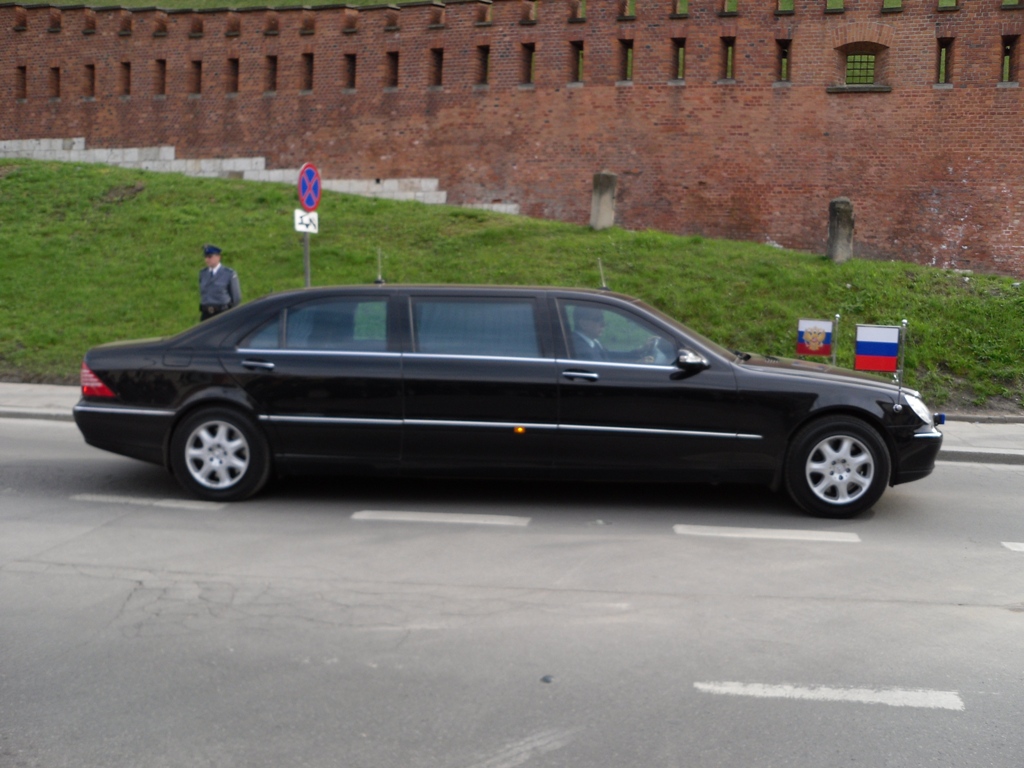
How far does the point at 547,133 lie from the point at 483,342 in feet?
70.1

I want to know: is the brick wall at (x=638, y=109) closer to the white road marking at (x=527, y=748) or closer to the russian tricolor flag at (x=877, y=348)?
the russian tricolor flag at (x=877, y=348)

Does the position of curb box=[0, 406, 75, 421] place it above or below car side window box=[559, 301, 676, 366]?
below

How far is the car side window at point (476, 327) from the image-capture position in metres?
8.26

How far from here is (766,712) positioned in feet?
14.9

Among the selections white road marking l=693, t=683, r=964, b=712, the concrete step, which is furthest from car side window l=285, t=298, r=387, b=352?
the concrete step

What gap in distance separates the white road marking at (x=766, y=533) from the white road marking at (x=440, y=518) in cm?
111

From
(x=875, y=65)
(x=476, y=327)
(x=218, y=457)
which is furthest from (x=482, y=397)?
(x=875, y=65)

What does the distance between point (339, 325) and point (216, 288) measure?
6128 mm

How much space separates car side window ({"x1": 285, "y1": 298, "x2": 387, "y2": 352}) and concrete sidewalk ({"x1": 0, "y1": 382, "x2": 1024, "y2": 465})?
5975mm

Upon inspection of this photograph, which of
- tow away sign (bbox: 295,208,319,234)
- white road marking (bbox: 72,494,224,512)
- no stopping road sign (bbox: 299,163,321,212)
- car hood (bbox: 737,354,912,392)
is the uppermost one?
no stopping road sign (bbox: 299,163,321,212)

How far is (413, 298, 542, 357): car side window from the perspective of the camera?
826cm

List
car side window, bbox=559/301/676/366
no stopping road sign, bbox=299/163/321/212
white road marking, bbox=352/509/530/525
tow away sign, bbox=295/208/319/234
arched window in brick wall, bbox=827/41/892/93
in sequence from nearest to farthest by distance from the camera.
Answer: white road marking, bbox=352/509/530/525 → car side window, bbox=559/301/676/366 → tow away sign, bbox=295/208/319/234 → no stopping road sign, bbox=299/163/321/212 → arched window in brick wall, bbox=827/41/892/93

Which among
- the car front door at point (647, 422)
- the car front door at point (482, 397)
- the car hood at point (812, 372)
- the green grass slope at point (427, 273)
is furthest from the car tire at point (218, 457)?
the green grass slope at point (427, 273)

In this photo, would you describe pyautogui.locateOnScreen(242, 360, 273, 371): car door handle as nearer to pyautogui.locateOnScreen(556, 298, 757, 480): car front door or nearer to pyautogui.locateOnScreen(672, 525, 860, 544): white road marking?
pyautogui.locateOnScreen(556, 298, 757, 480): car front door
